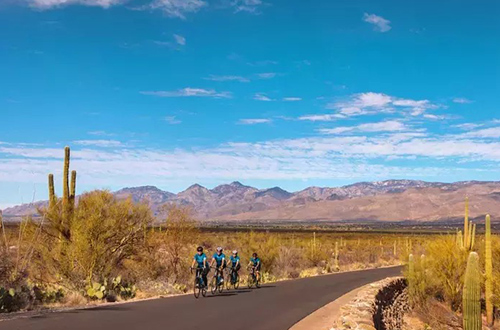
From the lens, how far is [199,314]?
612 inches

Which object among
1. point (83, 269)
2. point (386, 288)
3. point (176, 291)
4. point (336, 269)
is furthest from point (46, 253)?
point (336, 269)

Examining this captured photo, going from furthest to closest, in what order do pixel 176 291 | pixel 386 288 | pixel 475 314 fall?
pixel 386 288 → pixel 176 291 → pixel 475 314

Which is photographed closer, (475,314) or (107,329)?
(107,329)

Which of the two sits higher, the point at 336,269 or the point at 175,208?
the point at 175,208

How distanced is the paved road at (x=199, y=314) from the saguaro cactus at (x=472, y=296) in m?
4.85

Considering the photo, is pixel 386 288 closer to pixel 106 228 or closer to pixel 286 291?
pixel 286 291

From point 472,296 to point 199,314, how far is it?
905cm

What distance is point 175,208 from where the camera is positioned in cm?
2934

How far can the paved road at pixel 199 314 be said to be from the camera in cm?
1323

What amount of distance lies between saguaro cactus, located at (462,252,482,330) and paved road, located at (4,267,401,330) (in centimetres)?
485

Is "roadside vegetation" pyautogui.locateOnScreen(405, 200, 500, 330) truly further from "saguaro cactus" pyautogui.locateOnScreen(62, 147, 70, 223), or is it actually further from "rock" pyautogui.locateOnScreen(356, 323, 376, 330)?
"saguaro cactus" pyautogui.locateOnScreen(62, 147, 70, 223)

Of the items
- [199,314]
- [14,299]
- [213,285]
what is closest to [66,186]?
[213,285]

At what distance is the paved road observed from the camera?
13.2 meters

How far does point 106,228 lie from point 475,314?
45.6ft
